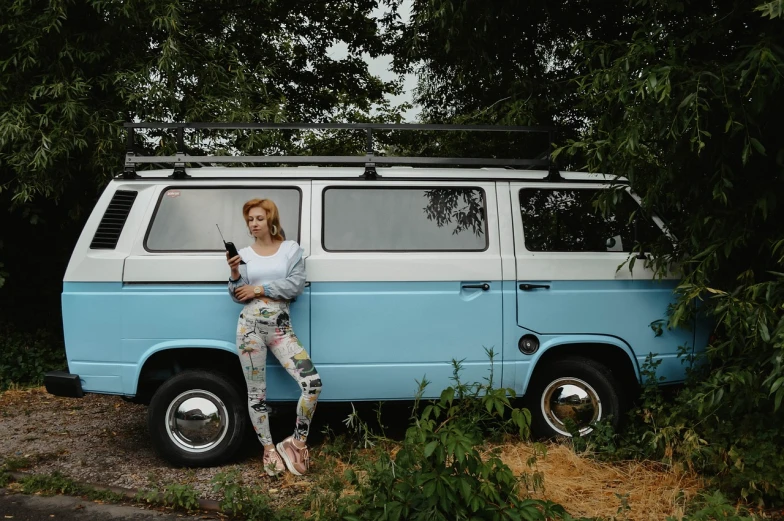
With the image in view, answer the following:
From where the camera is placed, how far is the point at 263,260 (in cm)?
506

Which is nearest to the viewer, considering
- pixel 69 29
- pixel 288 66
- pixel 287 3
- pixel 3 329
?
pixel 69 29

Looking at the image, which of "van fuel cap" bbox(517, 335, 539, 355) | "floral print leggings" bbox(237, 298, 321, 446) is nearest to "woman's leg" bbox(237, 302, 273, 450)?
"floral print leggings" bbox(237, 298, 321, 446)

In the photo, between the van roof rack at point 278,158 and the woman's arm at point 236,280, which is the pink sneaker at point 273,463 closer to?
the woman's arm at point 236,280

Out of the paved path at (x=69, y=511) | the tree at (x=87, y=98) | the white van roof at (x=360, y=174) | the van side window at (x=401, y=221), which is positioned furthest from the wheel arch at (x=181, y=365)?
the tree at (x=87, y=98)

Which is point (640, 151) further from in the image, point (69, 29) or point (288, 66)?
point (288, 66)

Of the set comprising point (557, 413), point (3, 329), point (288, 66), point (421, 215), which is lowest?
point (557, 413)

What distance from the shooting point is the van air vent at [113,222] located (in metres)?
5.30

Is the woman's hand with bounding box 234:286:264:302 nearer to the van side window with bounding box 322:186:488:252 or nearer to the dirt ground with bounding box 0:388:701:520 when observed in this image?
the van side window with bounding box 322:186:488:252

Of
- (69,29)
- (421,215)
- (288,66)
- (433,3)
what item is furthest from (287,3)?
(421,215)

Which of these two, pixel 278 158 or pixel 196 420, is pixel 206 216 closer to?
pixel 278 158

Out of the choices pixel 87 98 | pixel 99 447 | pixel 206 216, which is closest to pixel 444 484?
pixel 206 216

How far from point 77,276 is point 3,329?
519 centimetres

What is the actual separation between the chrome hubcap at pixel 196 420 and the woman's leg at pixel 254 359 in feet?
0.97

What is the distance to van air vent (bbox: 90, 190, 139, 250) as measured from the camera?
530 centimetres
